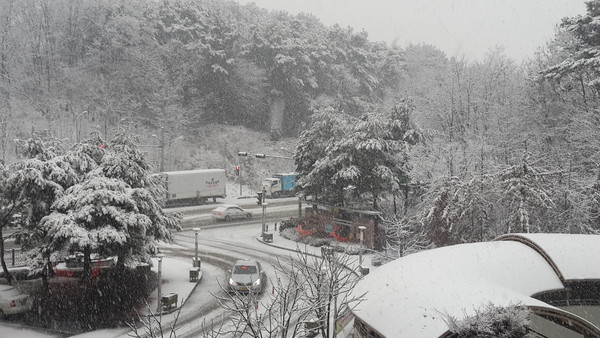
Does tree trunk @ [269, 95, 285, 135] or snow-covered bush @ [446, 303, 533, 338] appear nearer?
snow-covered bush @ [446, 303, 533, 338]

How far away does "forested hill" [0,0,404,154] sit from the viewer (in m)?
50.5

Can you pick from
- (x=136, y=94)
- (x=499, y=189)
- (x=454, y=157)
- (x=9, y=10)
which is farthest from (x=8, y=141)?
(x=499, y=189)

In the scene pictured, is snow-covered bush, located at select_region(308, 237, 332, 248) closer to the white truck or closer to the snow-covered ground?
the snow-covered ground

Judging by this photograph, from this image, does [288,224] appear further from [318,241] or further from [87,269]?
[87,269]

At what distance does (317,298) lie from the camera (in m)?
10.9

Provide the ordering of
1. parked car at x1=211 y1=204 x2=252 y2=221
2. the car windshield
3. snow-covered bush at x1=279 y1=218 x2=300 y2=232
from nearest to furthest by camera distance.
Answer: the car windshield
snow-covered bush at x1=279 y1=218 x2=300 y2=232
parked car at x1=211 y1=204 x2=252 y2=221

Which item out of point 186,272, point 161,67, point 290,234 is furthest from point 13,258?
point 161,67

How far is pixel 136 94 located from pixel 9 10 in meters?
16.1

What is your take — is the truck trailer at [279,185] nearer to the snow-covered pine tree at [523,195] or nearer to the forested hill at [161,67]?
the forested hill at [161,67]

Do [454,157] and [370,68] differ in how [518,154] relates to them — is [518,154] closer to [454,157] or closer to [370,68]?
[454,157]

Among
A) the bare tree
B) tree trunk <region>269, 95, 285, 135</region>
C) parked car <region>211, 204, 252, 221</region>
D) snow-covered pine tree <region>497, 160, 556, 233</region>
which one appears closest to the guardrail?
parked car <region>211, 204, 252, 221</region>

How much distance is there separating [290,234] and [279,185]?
50.7 ft

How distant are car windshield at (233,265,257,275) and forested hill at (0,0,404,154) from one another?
96.7 feet

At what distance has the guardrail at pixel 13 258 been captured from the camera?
25984 millimetres
